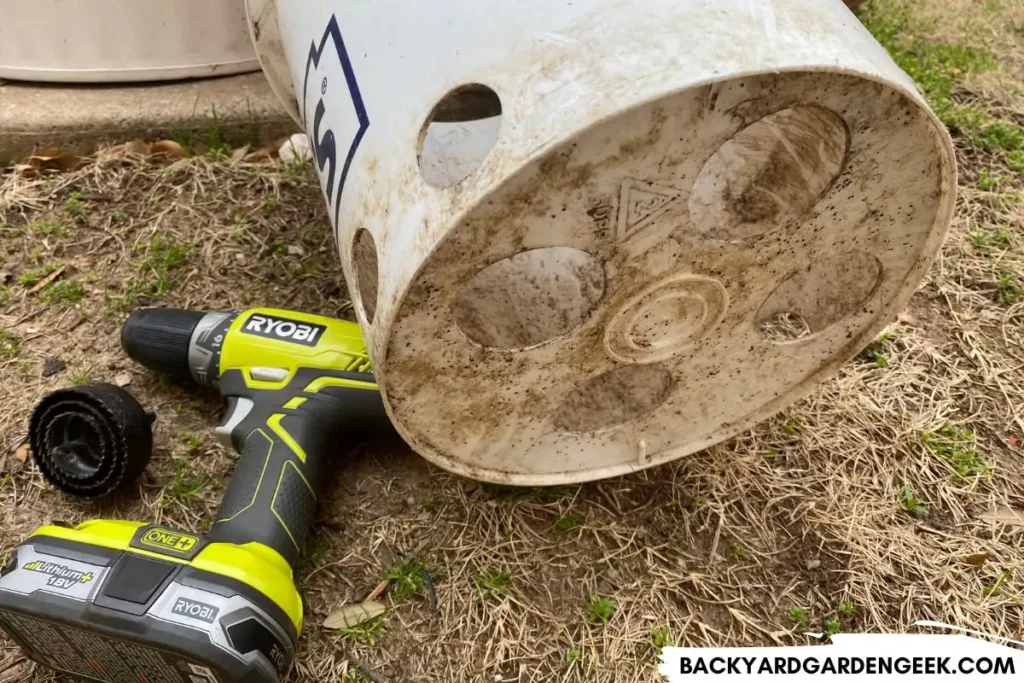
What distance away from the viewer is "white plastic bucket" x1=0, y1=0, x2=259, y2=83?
2098mm

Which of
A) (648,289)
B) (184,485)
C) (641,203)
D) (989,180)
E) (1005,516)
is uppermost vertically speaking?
(641,203)

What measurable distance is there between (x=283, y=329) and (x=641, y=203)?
0.88m

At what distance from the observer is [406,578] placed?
1.49 meters

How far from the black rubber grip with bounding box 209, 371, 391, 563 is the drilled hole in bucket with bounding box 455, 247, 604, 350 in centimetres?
26

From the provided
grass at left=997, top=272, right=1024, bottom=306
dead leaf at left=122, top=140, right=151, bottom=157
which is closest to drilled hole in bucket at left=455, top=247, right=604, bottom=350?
grass at left=997, top=272, right=1024, bottom=306

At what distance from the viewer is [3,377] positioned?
1.79 metres

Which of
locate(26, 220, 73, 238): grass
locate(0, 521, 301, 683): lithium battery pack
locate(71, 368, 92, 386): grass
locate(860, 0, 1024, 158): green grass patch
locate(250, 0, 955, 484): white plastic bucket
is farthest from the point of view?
locate(860, 0, 1024, 158): green grass patch

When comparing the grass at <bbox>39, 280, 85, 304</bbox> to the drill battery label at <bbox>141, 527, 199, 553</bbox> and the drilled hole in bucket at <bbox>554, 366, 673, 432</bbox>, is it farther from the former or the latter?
the drilled hole in bucket at <bbox>554, 366, 673, 432</bbox>

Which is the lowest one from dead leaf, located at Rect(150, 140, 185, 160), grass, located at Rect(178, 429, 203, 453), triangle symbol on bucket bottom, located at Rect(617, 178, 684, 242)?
grass, located at Rect(178, 429, 203, 453)

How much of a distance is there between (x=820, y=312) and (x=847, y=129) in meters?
0.49

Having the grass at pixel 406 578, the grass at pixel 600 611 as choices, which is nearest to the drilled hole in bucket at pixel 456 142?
the grass at pixel 406 578

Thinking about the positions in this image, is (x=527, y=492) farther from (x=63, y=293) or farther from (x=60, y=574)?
(x=63, y=293)

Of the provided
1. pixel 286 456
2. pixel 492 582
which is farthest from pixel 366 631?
pixel 286 456

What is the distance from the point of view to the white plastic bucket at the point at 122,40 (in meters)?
2.10
